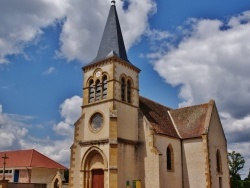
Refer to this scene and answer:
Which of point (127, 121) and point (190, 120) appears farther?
point (190, 120)

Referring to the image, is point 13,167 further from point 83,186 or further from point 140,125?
point 140,125

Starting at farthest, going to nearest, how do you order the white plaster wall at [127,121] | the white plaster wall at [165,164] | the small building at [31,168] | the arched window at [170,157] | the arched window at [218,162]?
1. the small building at [31,168]
2. the arched window at [218,162]
3. the arched window at [170,157]
4. the white plaster wall at [165,164]
5. the white plaster wall at [127,121]

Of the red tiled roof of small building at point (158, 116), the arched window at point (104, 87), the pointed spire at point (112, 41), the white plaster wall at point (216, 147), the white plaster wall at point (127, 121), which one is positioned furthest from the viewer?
the white plaster wall at point (216, 147)

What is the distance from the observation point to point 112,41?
94.0ft

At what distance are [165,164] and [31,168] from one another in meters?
21.6

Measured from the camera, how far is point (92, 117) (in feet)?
88.5

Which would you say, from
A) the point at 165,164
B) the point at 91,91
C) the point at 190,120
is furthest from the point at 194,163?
the point at 91,91

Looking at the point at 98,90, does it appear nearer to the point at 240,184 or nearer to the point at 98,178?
the point at 98,178

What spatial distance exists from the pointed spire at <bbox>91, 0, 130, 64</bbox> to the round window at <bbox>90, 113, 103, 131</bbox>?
508 centimetres

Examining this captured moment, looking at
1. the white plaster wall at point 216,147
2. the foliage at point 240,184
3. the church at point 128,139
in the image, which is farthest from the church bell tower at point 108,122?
the foliage at point 240,184

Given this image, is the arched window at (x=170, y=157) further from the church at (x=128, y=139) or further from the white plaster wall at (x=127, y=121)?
the white plaster wall at (x=127, y=121)

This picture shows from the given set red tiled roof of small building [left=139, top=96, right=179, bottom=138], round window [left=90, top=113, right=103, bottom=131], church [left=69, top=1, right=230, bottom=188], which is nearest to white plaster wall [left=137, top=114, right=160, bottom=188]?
church [left=69, top=1, right=230, bottom=188]

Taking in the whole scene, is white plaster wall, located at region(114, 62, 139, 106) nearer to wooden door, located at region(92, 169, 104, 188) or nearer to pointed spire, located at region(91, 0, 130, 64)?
pointed spire, located at region(91, 0, 130, 64)

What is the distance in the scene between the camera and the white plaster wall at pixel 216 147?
28.6 metres
